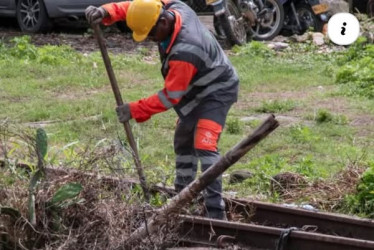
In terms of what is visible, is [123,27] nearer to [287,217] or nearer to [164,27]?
[164,27]

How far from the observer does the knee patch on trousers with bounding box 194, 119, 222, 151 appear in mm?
7566

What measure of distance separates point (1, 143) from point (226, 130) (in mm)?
4366

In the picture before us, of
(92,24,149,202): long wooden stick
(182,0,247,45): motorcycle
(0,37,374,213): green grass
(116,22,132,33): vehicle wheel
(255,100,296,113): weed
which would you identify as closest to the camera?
(92,24,149,202): long wooden stick

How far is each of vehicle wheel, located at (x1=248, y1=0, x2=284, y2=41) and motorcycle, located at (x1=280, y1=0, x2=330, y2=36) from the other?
51 cm

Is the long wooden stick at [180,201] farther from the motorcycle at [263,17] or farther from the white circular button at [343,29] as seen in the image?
the motorcycle at [263,17]

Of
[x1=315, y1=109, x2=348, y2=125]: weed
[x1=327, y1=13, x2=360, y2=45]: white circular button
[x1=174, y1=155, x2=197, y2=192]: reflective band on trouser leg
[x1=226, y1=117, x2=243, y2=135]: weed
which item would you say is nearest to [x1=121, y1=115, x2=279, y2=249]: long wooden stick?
[x1=174, y1=155, x2=197, y2=192]: reflective band on trouser leg

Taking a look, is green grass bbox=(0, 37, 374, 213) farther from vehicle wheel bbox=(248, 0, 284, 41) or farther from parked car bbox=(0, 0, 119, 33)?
parked car bbox=(0, 0, 119, 33)

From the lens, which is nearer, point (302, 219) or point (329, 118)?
point (302, 219)

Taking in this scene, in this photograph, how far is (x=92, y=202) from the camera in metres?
6.46

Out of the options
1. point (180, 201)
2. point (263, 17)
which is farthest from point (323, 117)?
point (263, 17)

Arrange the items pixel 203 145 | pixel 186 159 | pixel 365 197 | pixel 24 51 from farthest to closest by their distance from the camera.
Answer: pixel 24 51 → pixel 186 159 → pixel 365 197 → pixel 203 145

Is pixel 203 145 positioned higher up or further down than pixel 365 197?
higher up

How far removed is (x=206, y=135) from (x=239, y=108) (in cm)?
486

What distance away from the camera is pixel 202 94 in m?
7.69
